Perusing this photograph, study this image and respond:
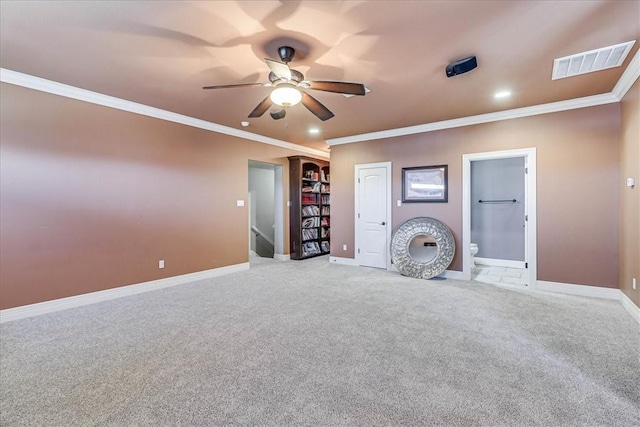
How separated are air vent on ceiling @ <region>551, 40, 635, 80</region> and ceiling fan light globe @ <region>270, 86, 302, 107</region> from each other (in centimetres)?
258

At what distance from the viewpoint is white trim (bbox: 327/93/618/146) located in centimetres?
387

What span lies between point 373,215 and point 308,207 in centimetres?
186

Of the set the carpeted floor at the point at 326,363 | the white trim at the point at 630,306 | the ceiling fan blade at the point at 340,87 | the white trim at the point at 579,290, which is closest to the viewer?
the carpeted floor at the point at 326,363

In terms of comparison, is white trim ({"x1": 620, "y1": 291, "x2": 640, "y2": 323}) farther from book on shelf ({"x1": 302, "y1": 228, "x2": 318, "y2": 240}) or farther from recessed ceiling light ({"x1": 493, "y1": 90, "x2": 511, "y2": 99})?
book on shelf ({"x1": 302, "y1": 228, "x2": 318, "y2": 240})

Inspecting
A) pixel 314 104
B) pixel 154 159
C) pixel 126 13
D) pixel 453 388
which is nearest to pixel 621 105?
pixel 314 104

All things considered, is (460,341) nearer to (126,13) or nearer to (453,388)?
(453,388)

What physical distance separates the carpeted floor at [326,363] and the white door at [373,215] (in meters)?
2.00

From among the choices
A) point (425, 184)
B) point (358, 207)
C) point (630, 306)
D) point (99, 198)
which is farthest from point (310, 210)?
point (630, 306)

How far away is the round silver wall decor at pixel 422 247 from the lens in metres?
4.83

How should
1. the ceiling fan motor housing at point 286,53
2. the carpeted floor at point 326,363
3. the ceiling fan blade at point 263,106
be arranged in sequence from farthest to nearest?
the ceiling fan blade at point 263,106 → the ceiling fan motor housing at point 286,53 → the carpeted floor at point 326,363

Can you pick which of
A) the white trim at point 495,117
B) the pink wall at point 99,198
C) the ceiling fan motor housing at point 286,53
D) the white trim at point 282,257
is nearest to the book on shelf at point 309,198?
the white trim at point 282,257

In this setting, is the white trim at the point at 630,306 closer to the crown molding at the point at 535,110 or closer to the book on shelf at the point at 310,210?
the crown molding at the point at 535,110

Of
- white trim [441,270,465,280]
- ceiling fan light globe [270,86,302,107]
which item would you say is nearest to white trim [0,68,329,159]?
ceiling fan light globe [270,86,302,107]

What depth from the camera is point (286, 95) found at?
268 centimetres
